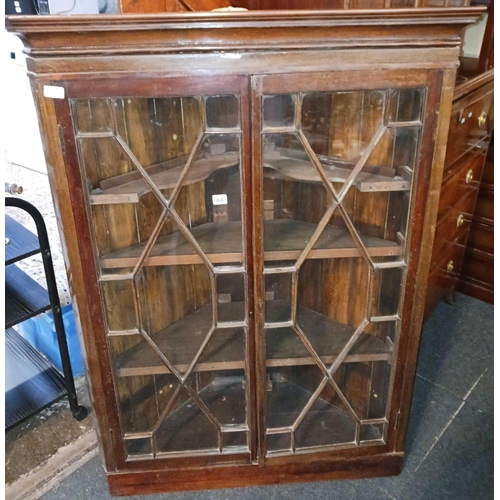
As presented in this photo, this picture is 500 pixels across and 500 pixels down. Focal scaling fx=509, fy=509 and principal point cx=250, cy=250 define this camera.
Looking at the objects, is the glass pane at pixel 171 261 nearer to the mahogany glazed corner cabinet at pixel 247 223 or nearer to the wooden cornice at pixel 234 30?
the mahogany glazed corner cabinet at pixel 247 223

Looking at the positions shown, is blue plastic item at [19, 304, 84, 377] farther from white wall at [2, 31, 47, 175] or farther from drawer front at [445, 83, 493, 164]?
white wall at [2, 31, 47, 175]

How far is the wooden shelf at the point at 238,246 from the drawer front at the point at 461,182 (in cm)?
66

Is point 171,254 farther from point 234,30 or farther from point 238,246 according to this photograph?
point 234,30

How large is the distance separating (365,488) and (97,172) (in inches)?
46.2

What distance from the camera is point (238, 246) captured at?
3.99 feet

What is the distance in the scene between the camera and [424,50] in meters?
1.04

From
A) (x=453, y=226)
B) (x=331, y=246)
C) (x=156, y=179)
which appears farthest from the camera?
(x=453, y=226)

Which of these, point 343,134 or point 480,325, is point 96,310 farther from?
point 480,325

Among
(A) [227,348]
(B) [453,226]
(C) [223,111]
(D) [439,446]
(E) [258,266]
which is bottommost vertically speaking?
(D) [439,446]

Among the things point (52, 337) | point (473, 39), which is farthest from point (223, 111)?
point (473, 39)

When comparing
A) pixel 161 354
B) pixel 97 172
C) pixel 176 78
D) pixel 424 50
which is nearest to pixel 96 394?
pixel 161 354

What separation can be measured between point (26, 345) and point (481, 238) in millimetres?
1938

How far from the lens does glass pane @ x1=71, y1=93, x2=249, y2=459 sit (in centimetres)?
109

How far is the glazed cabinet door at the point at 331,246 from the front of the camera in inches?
42.7
